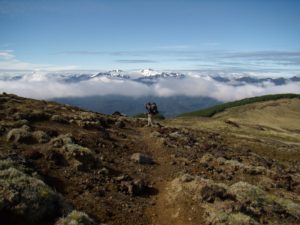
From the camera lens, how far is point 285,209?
2252 centimetres

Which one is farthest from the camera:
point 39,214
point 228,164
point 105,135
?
point 105,135

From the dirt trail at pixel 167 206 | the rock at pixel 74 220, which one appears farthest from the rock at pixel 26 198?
the dirt trail at pixel 167 206

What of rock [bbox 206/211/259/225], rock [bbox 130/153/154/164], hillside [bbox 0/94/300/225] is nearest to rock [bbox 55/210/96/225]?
hillside [bbox 0/94/300/225]

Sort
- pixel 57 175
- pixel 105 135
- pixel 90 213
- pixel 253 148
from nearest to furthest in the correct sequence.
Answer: pixel 90 213
pixel 57 175
pixel 105 135
pixel 253 148

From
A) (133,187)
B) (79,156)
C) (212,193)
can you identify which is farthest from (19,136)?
(212,193)

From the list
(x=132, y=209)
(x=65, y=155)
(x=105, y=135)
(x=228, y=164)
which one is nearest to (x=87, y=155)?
(x=65, y=155)

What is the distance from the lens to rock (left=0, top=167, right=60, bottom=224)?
47.7ft

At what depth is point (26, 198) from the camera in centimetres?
1530

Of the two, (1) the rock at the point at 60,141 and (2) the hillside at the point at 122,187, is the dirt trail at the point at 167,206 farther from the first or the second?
(1) the rock at the point at 60,141

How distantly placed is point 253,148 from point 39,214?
163ft

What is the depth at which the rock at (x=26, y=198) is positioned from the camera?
1454cm

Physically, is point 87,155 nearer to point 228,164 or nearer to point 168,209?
point 168,209

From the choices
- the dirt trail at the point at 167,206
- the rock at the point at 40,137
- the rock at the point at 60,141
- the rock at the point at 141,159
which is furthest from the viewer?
the rock at the point at 141,159

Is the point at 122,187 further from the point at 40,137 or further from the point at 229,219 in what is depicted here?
the point at 40,137
